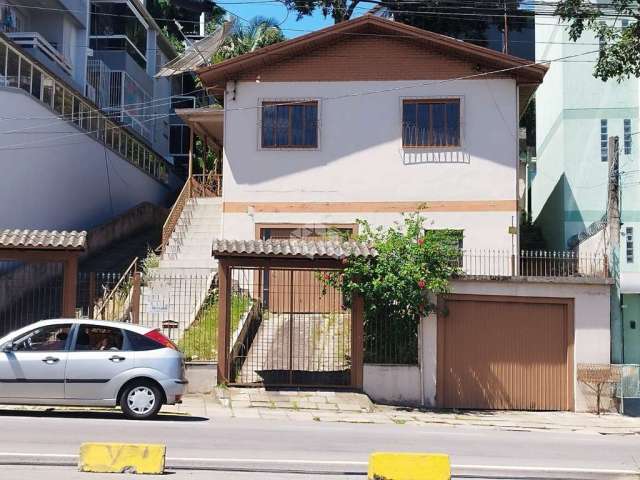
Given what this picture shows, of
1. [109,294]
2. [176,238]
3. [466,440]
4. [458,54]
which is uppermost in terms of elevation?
[458,54]

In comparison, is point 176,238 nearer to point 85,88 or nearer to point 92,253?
point 92,253

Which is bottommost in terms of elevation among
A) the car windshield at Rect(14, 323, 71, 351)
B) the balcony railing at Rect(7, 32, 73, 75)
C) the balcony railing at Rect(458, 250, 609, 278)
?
the car windshield at Rect(14, 323, 71, 351)

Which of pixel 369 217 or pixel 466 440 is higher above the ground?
pixel 369 217

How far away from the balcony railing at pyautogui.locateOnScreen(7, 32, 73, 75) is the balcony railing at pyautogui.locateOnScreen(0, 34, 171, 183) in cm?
212

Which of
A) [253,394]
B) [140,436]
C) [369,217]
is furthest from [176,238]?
[140,436]

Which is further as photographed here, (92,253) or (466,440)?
(92,253)

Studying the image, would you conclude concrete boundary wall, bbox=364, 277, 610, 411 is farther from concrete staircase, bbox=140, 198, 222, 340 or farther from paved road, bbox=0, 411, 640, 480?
concrete staircase, bbox=140, 198, 222, 340

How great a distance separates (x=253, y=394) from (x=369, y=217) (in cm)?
764

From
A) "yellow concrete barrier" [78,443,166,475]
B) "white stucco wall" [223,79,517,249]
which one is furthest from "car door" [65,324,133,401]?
"white stucco wall" [223,79,517,249]

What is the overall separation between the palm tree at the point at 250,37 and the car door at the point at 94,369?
24.5 metres

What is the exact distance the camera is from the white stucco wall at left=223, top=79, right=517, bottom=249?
72.8ft

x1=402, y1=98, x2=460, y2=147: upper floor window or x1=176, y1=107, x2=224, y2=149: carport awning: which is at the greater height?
x1=176, y1=107, x2=224, y2=149: carport awning

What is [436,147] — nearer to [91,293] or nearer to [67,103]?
[91,293]

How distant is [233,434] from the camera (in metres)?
11.7
